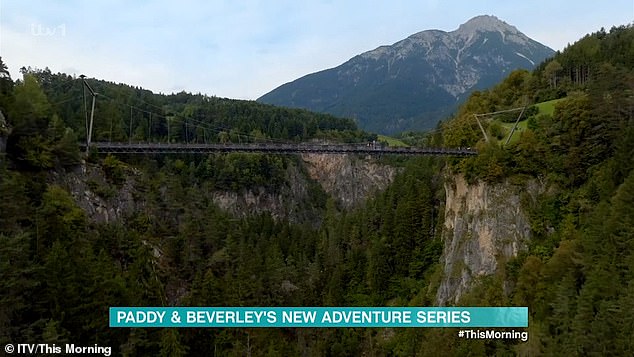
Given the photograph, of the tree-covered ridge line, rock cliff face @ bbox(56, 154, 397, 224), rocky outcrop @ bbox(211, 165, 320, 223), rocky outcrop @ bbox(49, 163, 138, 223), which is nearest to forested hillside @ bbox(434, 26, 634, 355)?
rocky outcrop @ bbox(49, 163, 138, 223)

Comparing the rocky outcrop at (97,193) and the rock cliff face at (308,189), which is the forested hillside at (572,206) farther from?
the rock cliff face at (308,189)

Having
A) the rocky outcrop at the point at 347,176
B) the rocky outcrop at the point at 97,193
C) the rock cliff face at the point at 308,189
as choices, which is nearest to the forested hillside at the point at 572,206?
the rocky outcrop at the point at 97,193

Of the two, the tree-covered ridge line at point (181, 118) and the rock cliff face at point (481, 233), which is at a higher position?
the tree-covered ridge line at point (181, 118)

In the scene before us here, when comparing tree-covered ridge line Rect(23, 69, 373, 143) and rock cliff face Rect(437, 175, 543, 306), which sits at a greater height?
tree-covered ridge line Rect(23, 69, 373, 143)

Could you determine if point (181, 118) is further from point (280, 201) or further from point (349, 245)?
point (349, 245)
